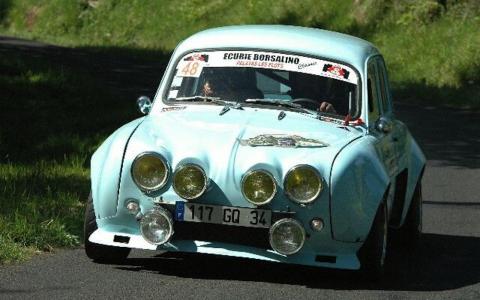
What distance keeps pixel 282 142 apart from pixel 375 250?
856 mm

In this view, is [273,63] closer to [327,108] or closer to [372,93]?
[327,108]

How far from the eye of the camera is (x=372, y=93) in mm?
9562

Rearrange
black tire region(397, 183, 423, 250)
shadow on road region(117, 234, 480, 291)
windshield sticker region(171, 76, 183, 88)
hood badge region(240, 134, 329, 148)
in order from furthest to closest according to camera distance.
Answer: black tire region(397, 183, 423, 250), windshield sticker region(171, 76, 183, 88), shadow on road region(117, 234, 480, 291), hood badge region(240, 134, 329, 148)

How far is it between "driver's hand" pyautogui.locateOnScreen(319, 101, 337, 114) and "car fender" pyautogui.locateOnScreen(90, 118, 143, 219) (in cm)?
145

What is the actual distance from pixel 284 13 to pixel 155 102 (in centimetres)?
2839

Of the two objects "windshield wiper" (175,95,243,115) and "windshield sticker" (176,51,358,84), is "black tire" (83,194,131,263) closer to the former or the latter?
"windshield wiper" (175,95,243,115)

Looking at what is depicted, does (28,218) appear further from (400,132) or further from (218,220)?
(400,132)

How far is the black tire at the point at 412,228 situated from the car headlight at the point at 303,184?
2501mm

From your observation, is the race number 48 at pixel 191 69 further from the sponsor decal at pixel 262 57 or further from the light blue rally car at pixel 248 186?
the light blue rally car at pixel 248 186

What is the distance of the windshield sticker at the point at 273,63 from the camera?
9.24 m

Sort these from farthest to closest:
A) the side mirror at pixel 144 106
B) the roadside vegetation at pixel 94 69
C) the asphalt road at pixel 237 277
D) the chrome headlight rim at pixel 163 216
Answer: the roadside vegetation at pixel 94 69, the side mirror at pixel 144 106, the chrome headlight rim at pixel 163 216, the asphalt road at pixel 237 277

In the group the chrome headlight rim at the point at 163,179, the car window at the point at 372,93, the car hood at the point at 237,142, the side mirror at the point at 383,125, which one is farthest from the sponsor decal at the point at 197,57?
the chrome headlight rim at the point at 163,179

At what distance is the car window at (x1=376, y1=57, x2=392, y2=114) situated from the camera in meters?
10.0

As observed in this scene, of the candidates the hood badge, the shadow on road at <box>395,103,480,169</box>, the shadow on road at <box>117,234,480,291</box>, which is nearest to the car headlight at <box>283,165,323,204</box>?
the hood badge
